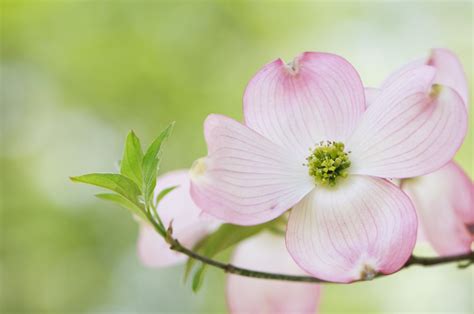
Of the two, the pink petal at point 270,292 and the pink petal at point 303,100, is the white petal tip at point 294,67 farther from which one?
the pink petal at point 270,292

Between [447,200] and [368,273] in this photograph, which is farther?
[447,200]

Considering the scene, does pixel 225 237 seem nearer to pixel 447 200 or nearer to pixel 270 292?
pixel 270 292

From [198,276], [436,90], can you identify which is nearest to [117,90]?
[198,276]

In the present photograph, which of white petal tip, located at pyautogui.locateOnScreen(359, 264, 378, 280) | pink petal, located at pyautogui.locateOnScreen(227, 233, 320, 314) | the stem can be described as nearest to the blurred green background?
pink petal, located at pyautogui.locateOnScreen(227, 233, 320, 314)

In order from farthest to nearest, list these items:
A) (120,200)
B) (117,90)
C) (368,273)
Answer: (117,90) → (120,200) → (368,273)

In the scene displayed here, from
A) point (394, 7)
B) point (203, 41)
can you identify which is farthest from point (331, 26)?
point (203, 41)

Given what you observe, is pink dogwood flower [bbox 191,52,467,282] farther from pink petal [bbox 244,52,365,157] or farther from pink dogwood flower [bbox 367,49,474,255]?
pink dogwood flower [bbox 367,49,474,255]

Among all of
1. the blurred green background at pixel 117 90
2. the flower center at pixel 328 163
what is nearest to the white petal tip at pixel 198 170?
the flower center at pixel 328 163
